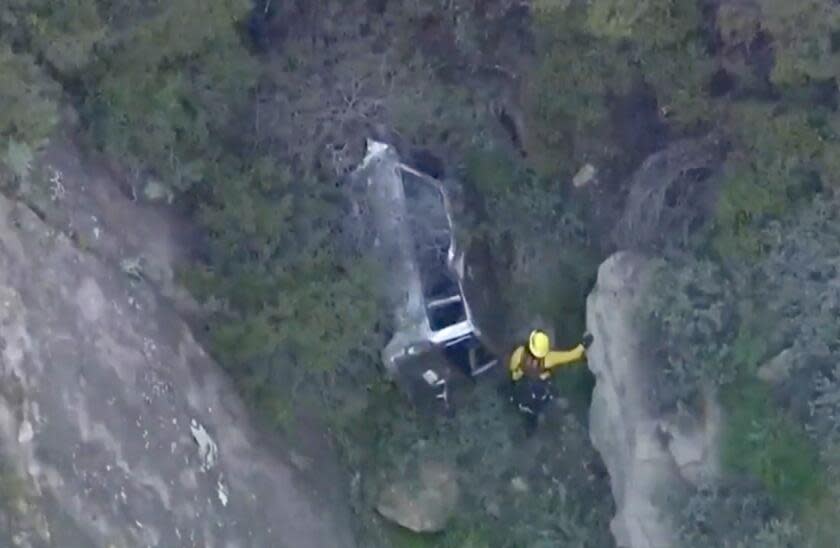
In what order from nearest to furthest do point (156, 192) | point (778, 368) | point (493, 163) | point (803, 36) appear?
point (803, 36) → point (778, 368) → point (156, 192) → point (493, 163)

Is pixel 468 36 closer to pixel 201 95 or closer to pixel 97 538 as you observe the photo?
pixel 201 95

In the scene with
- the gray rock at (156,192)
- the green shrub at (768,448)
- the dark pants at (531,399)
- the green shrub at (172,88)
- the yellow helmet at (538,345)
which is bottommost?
the dark pants at (531,399)

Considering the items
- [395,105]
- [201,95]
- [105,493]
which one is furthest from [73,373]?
[395,105]

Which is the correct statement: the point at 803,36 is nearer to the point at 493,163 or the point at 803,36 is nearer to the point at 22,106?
the point at 493,163

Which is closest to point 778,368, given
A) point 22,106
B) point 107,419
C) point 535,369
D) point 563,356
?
point 563,356

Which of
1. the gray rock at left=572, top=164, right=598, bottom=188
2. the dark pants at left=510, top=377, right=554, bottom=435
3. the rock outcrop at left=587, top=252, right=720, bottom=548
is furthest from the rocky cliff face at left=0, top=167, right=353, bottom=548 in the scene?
Answer: the gray rock at left=572, top=164, right=598, bottom=188

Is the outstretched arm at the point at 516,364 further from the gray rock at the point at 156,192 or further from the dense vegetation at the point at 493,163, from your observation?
the gray rock at the point at 156,192

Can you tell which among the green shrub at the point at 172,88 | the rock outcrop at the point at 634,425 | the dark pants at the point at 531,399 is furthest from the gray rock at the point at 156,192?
the rock outcrop at the point at 634,425
